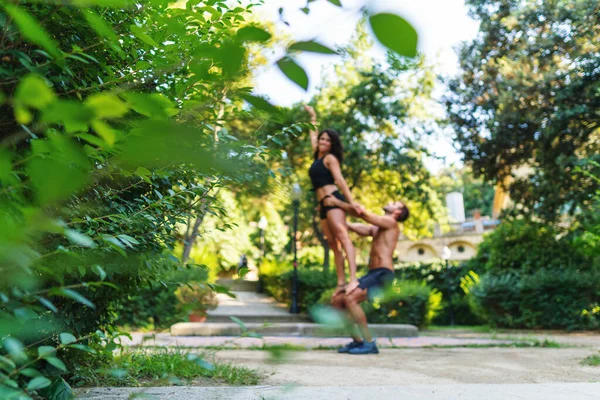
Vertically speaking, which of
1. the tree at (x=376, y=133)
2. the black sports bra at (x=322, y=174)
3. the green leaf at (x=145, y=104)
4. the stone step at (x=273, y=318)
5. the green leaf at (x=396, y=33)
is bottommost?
the stone step at (x=273, y=318)

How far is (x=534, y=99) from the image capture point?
13281 millimetres

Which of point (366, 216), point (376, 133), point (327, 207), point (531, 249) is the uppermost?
point (376, 133)

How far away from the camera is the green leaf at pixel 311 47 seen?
1.99ft

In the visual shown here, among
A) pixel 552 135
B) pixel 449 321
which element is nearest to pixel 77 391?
pixel 552 135

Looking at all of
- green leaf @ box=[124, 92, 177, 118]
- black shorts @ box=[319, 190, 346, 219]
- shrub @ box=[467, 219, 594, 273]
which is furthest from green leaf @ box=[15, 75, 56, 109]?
shrub @ box=[467, 219, 594, 273]

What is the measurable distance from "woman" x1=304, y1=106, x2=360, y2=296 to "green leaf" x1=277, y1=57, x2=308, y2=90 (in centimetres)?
571

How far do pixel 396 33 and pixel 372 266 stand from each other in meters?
6.31

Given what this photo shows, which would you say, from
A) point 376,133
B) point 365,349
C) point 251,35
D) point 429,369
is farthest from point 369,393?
point 376,133

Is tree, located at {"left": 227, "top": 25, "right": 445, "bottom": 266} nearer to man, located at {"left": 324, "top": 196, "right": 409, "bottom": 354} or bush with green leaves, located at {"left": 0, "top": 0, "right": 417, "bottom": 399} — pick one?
man, located at {"left": 324, "top": 196, "right": 409, "bottom": 354}

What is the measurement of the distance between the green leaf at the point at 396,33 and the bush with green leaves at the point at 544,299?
42.0 feet

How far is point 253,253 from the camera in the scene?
2872 centimetres

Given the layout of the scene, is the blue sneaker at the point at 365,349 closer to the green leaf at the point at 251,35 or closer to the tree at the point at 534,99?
the green leaf at the point at 251,35

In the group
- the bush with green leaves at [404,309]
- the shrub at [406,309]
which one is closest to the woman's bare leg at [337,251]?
the bush with green leaves at [404,309]

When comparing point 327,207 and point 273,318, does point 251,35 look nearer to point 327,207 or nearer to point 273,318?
point 327,207
